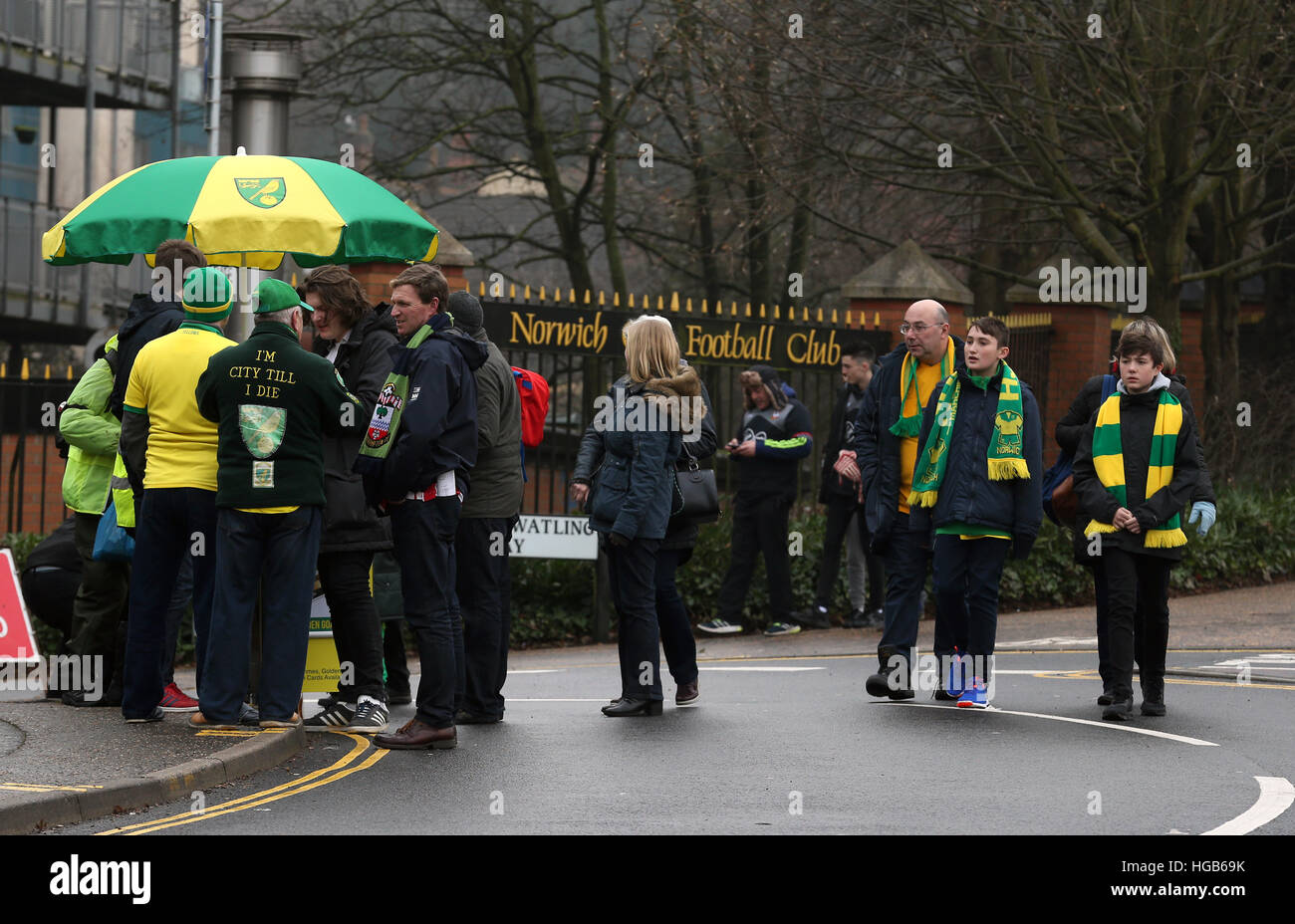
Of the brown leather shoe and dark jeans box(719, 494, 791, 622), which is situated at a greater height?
dark jeans box(719, 494, 791, 622)

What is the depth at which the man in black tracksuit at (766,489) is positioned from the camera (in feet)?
46.5

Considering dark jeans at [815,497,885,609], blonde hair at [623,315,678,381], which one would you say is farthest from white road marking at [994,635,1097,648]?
blonde hair at [623,315,678,381]

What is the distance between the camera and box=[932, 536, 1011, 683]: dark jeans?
9.63m

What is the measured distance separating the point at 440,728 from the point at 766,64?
38.9 feet

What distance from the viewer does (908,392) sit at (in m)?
9.98

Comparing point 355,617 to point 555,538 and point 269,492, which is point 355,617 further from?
point 555,538

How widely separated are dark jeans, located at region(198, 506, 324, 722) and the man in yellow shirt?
26 centimetres

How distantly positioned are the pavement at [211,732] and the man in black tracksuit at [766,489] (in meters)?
0.30

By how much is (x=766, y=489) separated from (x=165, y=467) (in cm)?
637

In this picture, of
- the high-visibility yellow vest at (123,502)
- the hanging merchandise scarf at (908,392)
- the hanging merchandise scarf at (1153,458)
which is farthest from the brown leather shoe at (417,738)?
the hanging merchandise scarf at (1153,458)

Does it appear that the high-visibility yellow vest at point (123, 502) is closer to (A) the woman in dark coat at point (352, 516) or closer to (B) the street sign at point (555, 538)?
(A) the woman in dark coat at point (352, 516)

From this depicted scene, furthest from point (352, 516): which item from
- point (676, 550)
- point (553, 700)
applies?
point (553, 700)

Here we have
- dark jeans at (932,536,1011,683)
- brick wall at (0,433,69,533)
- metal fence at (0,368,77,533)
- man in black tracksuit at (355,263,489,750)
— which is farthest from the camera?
brick wall at (0,433,69,533)

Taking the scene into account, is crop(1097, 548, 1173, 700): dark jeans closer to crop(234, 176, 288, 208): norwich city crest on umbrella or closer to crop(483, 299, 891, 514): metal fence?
crop(234, 176, 288, 208): norwich city crest on umbrella
